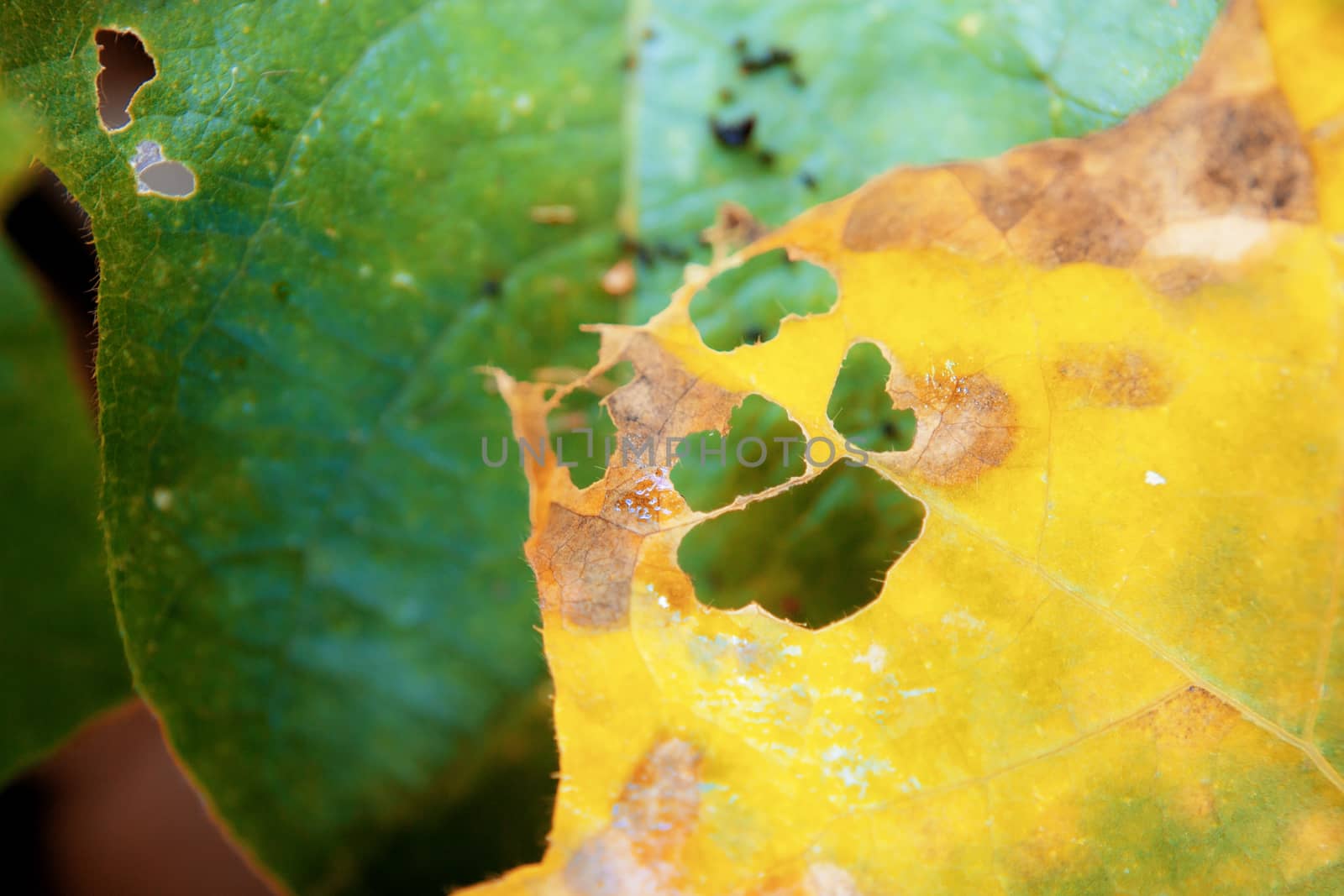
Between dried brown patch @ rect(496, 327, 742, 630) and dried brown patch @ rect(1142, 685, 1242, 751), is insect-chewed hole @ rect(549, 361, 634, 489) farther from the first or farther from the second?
dried brown patch @ rect(1142, 685, 1242, 751)

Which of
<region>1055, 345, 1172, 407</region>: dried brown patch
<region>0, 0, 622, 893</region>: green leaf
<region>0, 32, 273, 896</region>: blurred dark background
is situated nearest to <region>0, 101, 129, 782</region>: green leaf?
<region>0, 32, 273, 896</region>: blurred dark background

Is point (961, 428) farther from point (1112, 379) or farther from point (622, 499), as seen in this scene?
point (622, 499)

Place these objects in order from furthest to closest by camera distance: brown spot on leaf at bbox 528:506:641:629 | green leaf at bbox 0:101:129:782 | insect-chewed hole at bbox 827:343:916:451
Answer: green leaf at bbox 0:101:129:782 < insect-chewed hole at bbox 827:343:916:451 < brown spot on leaf at bbox 528:506:641:629

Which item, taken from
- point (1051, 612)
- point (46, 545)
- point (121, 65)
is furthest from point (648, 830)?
point (46, 545)

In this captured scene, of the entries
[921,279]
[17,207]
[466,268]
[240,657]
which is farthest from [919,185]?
[17,207]

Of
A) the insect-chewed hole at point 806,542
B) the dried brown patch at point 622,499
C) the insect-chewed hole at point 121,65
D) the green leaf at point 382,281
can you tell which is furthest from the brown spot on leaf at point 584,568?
the insect-chewed hole at point 121,65

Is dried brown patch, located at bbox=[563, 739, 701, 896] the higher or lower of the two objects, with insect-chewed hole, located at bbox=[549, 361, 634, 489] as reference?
lower
